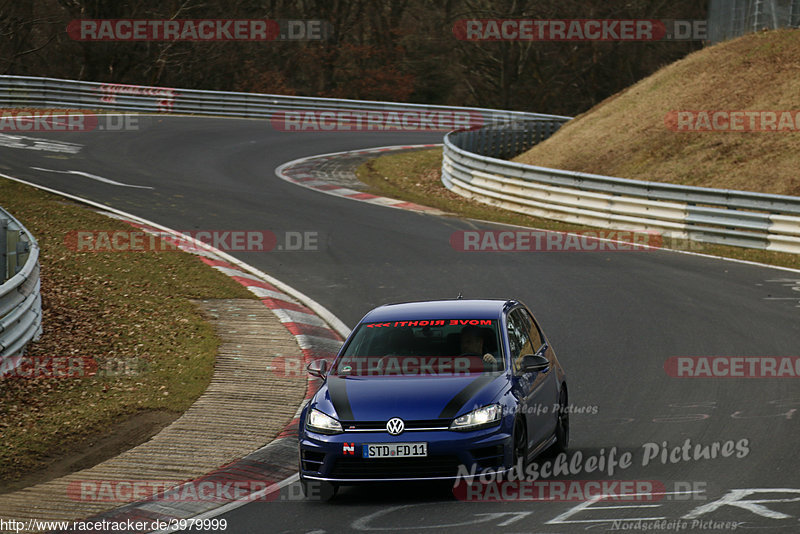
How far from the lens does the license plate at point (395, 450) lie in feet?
26.8

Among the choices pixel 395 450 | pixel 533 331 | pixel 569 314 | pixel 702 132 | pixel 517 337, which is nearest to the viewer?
pixel 395 450

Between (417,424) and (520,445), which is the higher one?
(417,424)

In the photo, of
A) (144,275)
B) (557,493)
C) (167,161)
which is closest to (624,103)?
(167,161)

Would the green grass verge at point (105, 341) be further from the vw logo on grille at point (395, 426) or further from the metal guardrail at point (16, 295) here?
the vw logo on grille at point (395, 426)

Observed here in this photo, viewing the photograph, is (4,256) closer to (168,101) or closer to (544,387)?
(544,387)

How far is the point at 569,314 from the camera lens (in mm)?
15500

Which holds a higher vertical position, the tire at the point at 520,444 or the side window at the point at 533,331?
the side window at the point at 533,331

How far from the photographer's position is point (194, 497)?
8883mm

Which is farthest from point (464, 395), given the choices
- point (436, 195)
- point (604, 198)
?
point (436, 195)

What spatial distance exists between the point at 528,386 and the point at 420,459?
1371mm

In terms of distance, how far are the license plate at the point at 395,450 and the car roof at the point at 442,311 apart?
1.70m

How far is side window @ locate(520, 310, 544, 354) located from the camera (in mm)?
10148

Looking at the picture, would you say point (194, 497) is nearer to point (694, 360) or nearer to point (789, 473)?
point (789, 473)

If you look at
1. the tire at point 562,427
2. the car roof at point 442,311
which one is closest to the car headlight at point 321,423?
the car roof at point 442,311
